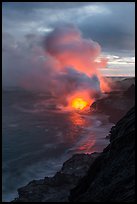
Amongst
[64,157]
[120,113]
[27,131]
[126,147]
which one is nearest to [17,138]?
[27,131]

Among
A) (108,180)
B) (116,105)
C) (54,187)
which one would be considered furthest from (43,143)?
(108,180)

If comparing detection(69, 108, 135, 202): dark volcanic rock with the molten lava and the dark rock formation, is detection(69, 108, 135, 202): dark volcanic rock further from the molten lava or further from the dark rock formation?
the molten lava

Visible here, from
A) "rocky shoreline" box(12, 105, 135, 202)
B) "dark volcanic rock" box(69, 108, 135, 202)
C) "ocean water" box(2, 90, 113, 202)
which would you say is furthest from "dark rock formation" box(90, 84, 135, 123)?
"dark volcanic rock" box(69, 108, 135, 202)

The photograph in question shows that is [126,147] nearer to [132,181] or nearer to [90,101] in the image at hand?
[132,181]

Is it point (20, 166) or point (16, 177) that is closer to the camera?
point (16, 177)

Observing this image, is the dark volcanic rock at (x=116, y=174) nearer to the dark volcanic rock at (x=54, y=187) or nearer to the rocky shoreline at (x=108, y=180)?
the rocky shoreline at (x=108, y=180)

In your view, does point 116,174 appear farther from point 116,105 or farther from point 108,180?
point 116,105

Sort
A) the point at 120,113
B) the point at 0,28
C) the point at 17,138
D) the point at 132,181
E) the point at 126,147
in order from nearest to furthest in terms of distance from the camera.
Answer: the point at 0,28 → the point at 132,181 → the point at 126,147 → the point at 17,138 → the point at 120,113

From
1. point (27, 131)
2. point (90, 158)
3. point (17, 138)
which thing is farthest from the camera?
point (27, 131)
